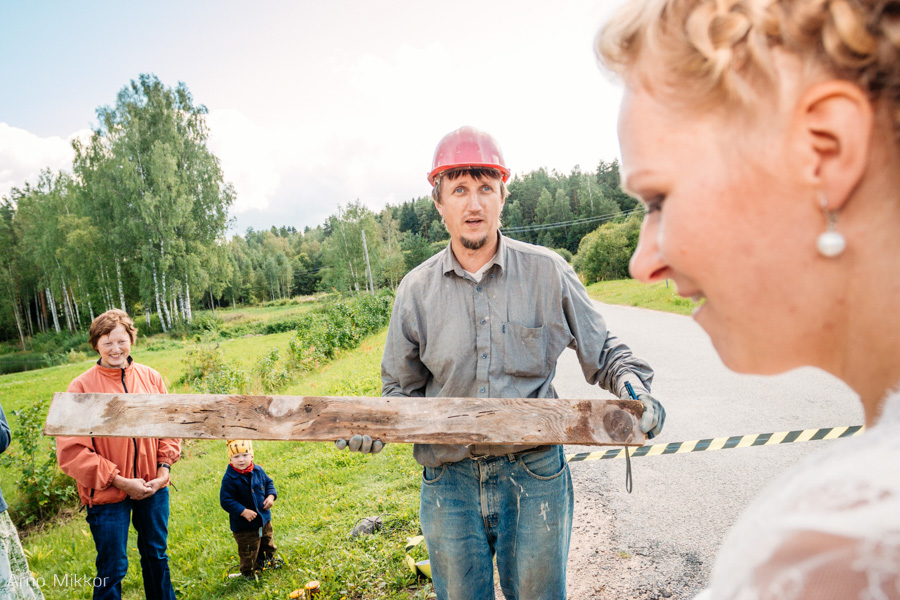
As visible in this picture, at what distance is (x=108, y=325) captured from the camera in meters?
4.71

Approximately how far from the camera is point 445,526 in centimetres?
243

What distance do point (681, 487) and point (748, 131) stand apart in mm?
5121

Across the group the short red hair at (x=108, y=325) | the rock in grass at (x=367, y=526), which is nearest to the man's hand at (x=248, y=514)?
the rock in grass at (x=367, y=526)

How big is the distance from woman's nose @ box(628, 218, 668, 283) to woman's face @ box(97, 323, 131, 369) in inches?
201

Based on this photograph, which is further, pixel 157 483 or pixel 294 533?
pixel 294 533

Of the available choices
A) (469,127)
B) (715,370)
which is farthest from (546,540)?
(715,370)

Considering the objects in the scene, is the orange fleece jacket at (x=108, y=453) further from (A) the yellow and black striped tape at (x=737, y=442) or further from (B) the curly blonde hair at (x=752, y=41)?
(B) the curly blonde hair at (x=752, y=41)

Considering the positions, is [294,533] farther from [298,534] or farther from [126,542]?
[126,542]

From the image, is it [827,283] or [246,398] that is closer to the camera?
[827,283]

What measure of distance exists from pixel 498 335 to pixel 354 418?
2.64 ft

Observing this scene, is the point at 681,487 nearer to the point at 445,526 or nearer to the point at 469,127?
the point at 445,526

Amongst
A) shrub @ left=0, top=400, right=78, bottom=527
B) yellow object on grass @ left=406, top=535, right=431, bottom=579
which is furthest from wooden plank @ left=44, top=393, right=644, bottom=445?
shrub @ left=0, top=400, right=78, bottom=527

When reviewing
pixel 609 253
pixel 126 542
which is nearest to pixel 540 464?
pixel 126 542

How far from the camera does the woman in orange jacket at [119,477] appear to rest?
4.23m
